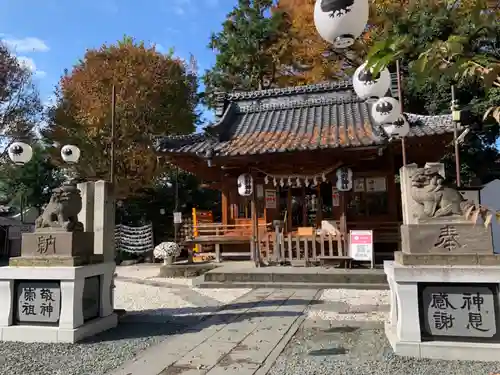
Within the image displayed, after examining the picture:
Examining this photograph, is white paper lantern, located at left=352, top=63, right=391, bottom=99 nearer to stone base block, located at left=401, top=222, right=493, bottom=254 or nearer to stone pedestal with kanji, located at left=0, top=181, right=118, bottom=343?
stone base block, located at left=401, top=222, right=493, bottom=254

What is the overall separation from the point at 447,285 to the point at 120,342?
13.3 ft

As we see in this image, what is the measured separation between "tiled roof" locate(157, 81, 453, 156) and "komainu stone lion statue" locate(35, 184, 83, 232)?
20.5ft

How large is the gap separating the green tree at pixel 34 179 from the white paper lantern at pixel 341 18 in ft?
84.3

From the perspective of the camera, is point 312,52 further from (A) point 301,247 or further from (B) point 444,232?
(B) point 444,232

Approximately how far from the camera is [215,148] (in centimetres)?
1220

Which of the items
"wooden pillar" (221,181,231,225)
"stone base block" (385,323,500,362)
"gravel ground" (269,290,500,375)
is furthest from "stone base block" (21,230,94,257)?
"wooden pillar" (221,181,231,225)

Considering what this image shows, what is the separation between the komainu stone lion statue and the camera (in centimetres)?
557

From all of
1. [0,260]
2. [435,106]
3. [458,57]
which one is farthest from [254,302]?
[0,260]

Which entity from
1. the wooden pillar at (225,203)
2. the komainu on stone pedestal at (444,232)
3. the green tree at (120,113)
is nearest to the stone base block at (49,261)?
the komainu on stone pedestal at (444,232)

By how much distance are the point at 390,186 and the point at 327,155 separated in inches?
108

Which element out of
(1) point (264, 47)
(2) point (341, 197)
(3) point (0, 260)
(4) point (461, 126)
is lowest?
(3) point (0, 260)

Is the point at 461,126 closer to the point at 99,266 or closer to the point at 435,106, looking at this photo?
the point at 435,106

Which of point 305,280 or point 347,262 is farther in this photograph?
point 347,262

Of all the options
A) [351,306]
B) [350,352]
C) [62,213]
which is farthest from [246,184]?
[350,352]
